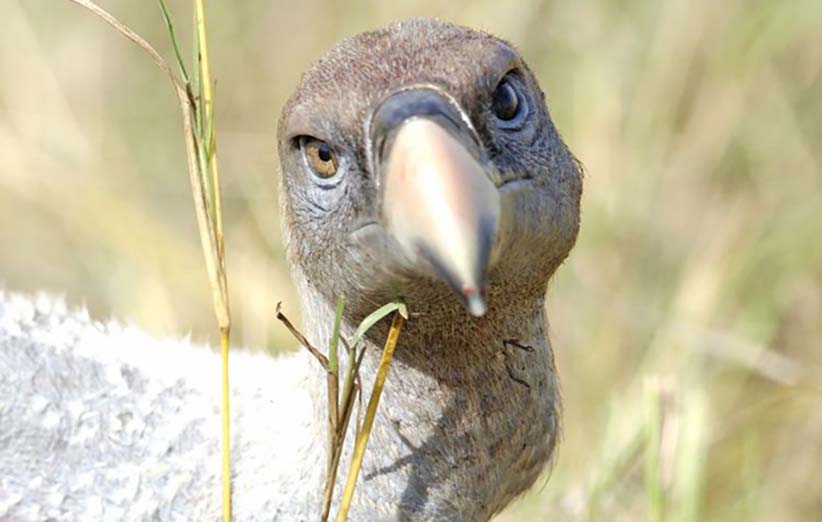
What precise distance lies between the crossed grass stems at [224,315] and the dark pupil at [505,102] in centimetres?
34

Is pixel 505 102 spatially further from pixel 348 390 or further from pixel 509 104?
pixel 348 390

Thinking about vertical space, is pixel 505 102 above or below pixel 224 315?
above

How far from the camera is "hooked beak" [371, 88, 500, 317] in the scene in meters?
2.16

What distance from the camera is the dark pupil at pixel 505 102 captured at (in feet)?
8.34

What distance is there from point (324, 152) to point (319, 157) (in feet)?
0.07

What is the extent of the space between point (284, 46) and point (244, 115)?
34 centimetres

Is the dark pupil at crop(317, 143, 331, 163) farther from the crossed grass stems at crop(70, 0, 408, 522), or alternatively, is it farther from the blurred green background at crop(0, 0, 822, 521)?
the blurred green background at crop(0, 0, 822, 521)

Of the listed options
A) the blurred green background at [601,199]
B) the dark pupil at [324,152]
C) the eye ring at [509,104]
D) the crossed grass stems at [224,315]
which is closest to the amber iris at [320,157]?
the dark pupil at [324,152]

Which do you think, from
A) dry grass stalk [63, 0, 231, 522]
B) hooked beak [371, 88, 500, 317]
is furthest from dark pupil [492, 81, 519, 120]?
dry grass stalk [63, 0, 231, 522]

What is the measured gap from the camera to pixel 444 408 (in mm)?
2664

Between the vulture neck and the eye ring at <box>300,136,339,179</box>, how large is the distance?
0.24m

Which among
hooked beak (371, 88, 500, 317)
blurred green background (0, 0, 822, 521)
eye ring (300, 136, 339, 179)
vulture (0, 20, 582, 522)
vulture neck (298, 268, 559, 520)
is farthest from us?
blurred green background (0, 0, 822, 521)

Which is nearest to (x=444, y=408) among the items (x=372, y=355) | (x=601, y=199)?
(x=372, y=355)

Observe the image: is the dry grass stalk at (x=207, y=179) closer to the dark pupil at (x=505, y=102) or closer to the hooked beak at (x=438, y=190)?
the hooked beak at (x=438, y=190)
